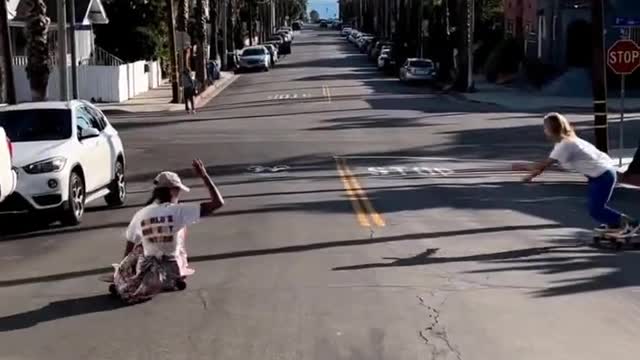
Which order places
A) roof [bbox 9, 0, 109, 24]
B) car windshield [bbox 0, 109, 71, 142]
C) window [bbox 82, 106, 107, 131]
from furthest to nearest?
roof [bbox 9, 0, 109, 24]
window [bbox 82, 106, 107, 131]
car windshield [bbox 0, 109, 71, 142]

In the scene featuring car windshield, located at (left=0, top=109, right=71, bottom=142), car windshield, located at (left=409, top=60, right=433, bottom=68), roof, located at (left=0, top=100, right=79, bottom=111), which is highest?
car windshield, located at (left=409, top=60, right=433, bottom=68)

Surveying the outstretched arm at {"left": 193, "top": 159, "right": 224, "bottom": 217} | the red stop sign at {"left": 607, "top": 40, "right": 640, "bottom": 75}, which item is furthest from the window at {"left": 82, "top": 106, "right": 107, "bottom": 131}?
the red stop sign at {"left": 607, "top": 40, "right": 640, "bottom": 75}

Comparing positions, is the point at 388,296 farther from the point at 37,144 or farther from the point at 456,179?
the point at 456,179

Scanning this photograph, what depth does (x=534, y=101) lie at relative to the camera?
160 ft

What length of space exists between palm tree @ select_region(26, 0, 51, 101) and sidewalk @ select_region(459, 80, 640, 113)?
1901 cm

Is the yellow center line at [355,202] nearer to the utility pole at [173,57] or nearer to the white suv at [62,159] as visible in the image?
the white suv at [62,159]

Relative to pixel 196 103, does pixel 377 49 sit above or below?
above

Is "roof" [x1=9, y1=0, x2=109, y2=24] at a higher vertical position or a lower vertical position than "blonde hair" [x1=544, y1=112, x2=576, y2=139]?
higher

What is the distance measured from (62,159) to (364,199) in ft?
16.8

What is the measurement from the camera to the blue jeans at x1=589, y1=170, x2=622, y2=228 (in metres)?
12.2

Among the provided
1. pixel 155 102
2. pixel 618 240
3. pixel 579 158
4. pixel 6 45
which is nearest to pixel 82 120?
pixel 579 158

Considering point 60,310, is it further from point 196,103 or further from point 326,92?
point 326,92

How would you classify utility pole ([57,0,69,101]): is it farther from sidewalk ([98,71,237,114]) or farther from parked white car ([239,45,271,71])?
parked white car ([239,45,271,71])

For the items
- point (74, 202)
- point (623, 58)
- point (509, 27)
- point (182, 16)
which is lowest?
point (74, 202)
